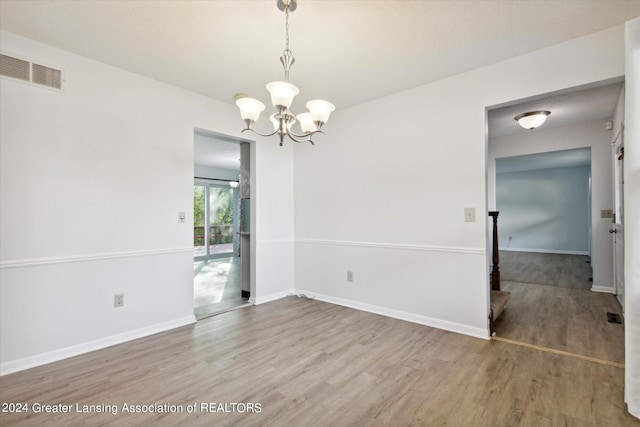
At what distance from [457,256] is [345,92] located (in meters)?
2.18

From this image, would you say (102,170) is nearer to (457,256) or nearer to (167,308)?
(167,308)

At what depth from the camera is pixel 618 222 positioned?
12.6 feet

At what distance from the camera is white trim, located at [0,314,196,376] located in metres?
Result: 2.25

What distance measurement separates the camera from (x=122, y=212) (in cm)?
282

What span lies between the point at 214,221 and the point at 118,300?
5612mm

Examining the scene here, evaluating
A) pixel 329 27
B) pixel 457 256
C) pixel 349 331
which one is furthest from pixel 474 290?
pixel 329 27

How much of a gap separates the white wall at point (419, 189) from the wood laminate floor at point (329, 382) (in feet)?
1.93

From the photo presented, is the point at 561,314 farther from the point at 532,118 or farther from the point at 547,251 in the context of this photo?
the point at 547,251

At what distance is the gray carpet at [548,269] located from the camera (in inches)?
201

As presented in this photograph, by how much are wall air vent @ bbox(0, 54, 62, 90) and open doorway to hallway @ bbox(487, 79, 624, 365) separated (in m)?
4.01

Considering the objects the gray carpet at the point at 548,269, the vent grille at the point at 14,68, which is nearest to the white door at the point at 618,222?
the gray carpet at the point at 548,269

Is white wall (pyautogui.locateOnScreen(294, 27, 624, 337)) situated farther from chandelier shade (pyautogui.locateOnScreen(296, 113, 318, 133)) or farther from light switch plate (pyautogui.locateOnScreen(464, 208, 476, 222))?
chandelier shade (pyautogui.locateOnScreen(296, 113, 318, 133))

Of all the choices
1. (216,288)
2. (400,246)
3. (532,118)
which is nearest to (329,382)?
(400,246)

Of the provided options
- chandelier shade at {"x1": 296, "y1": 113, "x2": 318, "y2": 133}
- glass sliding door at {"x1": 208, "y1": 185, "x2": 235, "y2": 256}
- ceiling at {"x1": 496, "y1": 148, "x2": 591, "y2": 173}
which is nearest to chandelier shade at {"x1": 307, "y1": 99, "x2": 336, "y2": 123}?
chandelier shade at {"x1": 296, "y1": 113, "x2": 318, "y2": 133}
